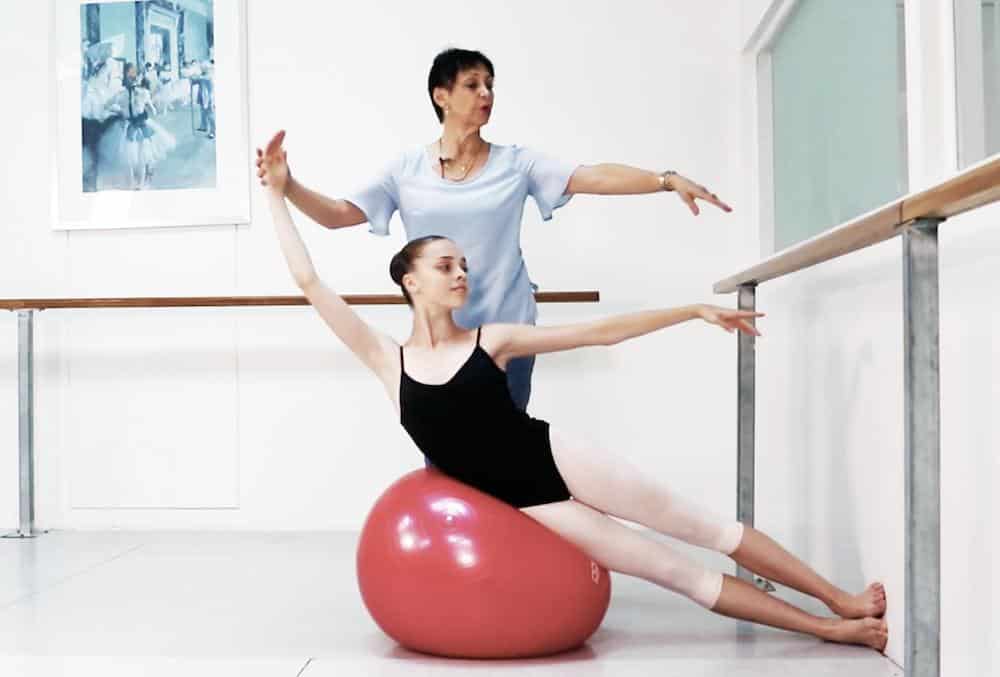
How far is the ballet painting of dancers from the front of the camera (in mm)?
3904

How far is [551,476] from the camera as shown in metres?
2.08

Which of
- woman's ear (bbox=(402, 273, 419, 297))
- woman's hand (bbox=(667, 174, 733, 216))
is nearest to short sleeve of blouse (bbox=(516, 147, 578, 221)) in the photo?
woman's hand (bbox=(667, 174, 733, 216))

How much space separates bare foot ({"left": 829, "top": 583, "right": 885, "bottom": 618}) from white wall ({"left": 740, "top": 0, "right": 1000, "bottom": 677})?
35 mm

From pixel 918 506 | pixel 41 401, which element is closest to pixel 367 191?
pixel 918 506

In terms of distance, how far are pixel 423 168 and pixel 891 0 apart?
1.05m

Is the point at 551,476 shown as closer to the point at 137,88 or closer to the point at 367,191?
the point at 367,191

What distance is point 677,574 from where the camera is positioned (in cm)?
209

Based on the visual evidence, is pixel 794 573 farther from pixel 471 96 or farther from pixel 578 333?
pixel 471 96

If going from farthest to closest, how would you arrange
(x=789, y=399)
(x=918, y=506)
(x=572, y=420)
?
(x=572, y=420), (x=789, y=399), (x=918, y=506)

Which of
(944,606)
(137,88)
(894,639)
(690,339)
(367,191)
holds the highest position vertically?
(137,88)

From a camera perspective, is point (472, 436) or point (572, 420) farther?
point (572, 420)

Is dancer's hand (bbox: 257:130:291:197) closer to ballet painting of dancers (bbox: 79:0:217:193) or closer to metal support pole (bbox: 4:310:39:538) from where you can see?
ballet painting of dancers (bbox: 79:0:217:193)

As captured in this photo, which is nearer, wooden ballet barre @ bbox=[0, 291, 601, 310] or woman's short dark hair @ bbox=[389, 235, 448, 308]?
woman's short dark hair @ bbox=[389, 235, 448, 308]

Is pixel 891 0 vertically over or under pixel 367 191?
over
